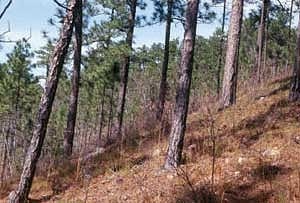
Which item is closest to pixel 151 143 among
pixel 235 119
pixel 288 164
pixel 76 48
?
pixel 235 119

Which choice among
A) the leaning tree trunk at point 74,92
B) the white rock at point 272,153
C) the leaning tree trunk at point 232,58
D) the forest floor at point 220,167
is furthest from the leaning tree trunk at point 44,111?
the leaning tree trunk at point 74,92

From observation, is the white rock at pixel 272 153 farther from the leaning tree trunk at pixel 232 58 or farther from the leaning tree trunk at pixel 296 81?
the leaning tree trunk at pixel 232 58

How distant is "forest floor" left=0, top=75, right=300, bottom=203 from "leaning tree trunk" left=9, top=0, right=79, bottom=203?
0.62 metres

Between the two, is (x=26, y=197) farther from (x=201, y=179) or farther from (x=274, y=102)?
(x=274, y=102)

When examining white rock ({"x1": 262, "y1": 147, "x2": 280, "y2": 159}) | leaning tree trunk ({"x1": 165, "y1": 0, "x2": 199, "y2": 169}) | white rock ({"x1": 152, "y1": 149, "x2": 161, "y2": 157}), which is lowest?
white rock ({"x1": 152, "y1": 149, "x2": 161, "y2": 157})

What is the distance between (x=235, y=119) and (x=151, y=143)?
1.83 m

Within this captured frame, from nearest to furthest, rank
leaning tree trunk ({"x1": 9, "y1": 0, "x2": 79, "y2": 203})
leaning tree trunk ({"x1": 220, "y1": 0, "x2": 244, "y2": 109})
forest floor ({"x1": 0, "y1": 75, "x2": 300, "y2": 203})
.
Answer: forest floor ({"x1": 0, "y1": 75, "x2": 300, "y2": 203}) < leaning tree trunk ({"x1": 9, "y1": 0, "x2": 79, "y2": 203}) < leaning tree trunk ({"x1": 220, "y1": 0, "x2": 244, "y2": 109})

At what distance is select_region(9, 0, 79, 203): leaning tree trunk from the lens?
7836 millimetres

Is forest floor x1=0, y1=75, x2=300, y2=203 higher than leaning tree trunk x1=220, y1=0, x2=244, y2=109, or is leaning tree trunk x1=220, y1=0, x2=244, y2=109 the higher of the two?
leaning tree trunk x1=220, y1=0, x2=244, y2=109

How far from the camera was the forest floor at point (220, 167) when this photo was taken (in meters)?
6.08

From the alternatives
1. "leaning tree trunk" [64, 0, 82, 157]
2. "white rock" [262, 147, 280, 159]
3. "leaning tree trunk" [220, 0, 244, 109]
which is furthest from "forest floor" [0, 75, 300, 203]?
"leaning tree trunk" [64, 0, 82, 157]

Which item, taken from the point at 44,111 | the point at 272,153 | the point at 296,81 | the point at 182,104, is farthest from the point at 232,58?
the point at 44,111

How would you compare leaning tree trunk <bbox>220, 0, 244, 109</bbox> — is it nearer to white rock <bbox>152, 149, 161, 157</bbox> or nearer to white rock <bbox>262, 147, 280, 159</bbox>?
white rock <bbox>152, 149, 161, 157</bbox>

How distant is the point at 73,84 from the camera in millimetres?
13859
